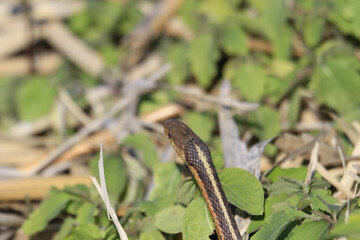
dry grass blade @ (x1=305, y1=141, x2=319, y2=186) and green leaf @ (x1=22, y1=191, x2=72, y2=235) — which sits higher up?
dry grass blade @ (x1=305, y1=141, x2=319, y2=186)

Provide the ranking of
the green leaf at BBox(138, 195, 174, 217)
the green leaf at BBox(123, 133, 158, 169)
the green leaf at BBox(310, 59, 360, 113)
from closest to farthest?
the green leaf at BBox(138, 195, 174, 217) → the green leaf at BBox(123, 133, 158, 169) → the green leaf at BBox(310, 59, 360, 113)

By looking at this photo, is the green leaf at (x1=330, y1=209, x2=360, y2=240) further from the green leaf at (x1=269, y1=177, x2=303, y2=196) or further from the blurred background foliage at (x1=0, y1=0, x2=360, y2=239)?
the blurred background foliage at (x1=0, y1=0, x2=360, y2=239)

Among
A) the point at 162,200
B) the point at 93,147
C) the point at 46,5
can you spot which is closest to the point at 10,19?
the point at 46,5

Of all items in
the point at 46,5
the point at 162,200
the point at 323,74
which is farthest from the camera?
the point at 46,5

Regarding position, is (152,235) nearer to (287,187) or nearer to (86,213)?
(86,213)

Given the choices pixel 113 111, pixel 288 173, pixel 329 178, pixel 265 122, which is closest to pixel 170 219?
pixel 288 173

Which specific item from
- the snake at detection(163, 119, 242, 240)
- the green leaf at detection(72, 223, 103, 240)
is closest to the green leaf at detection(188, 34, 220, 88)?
the snake at detection(163, 119, 242, 240)

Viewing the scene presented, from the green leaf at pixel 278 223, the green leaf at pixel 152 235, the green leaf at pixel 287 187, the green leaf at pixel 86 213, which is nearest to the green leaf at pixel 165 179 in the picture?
the green leaf at pixel 152 235

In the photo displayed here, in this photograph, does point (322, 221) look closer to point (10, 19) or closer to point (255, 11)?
point (255, 11)
